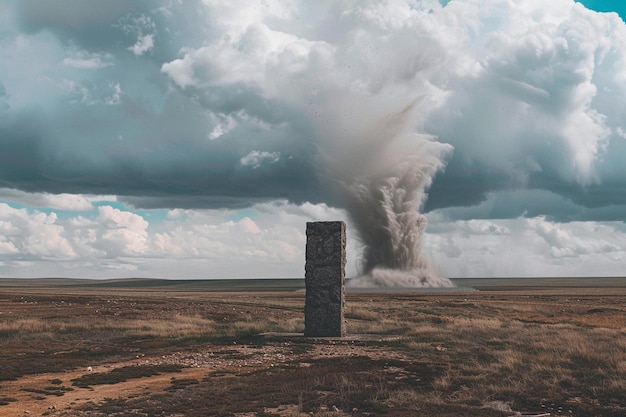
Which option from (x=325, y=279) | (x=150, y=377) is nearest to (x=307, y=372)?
(x=150, y=377)

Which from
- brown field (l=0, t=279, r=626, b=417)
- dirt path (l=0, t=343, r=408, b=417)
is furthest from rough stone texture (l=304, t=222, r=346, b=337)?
dirt path (l=0, t=343, r=408, b=417)

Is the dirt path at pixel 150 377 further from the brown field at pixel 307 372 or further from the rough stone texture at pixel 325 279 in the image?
the rough stone texture at pixel 325 279

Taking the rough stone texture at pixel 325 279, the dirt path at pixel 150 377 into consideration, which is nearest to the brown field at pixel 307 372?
the dirt path at pixel 150 377

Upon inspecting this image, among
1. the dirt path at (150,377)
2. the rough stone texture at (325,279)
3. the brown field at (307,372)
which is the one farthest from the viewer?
the rough stone texture at (325,279)

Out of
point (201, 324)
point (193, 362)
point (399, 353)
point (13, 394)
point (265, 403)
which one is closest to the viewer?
point (265, 403)

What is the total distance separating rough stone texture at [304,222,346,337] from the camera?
29.4 m

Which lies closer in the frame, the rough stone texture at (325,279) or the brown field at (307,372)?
the brown field at (307,372)

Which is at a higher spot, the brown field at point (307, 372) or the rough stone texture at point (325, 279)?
the rough stone texture at point (325, 279)

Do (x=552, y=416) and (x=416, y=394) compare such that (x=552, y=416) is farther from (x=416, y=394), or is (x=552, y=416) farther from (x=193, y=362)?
(x=193, y=362)

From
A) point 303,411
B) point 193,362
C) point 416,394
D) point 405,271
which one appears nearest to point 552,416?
point 416,394

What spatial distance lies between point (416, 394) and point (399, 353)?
839 cm

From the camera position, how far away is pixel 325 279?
29.8 m

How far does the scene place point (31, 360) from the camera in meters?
22.2

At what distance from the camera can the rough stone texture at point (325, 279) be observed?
2944cm
